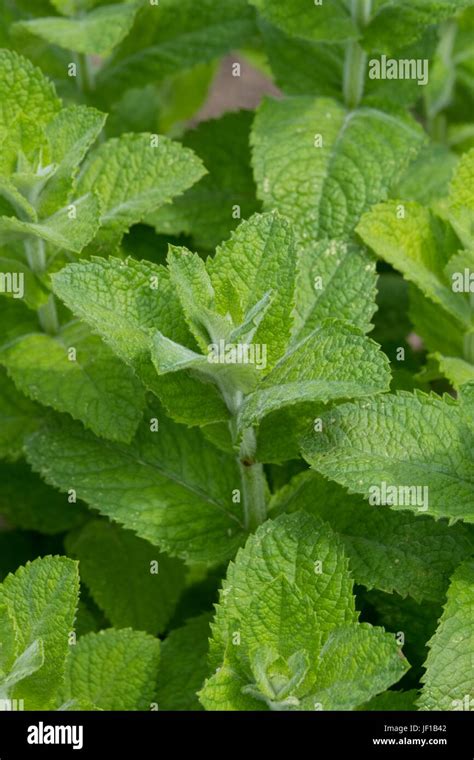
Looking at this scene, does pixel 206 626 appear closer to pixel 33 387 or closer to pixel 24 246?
pixel 33 387

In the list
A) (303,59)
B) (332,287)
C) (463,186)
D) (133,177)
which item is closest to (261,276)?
(332,287)

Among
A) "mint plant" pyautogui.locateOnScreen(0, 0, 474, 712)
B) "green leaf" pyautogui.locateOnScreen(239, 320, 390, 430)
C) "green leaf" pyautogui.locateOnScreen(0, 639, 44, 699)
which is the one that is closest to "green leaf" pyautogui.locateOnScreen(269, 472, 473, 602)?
"mint plant" pyautogui.locateOnScreen(0, 0, 474, 712)

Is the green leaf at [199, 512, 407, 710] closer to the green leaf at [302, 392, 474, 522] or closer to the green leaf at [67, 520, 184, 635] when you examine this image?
the green leaf at [302, 392, 474, 522]

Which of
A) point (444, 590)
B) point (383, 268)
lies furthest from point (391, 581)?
point (383, 268)

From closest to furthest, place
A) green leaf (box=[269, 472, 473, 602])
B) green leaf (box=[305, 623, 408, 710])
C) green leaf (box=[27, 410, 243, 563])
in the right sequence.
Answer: green leaf (box=[305, 623, 408, 710]) → green leaf (box=[269, 472, 473, 602]) → green leaf (box=[27, 410, 243, 563])

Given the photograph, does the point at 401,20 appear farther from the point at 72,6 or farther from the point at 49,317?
the point at 49,317

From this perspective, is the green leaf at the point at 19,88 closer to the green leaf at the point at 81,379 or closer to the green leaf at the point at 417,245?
the green leaf at the point at 81,379
